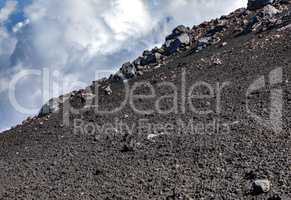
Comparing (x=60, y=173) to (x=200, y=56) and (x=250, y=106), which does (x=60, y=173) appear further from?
(x=200, y=56)

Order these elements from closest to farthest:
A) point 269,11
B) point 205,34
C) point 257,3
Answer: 1. point 269,11
2. point 205,34
3. point 257,3

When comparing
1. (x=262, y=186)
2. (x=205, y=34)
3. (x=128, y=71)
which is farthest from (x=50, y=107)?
(x=262, y=186)

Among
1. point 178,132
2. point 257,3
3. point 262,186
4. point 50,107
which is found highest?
point 257,3

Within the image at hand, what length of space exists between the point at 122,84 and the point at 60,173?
12797mm

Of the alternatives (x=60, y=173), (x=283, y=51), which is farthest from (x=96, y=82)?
(x=60, y=173)

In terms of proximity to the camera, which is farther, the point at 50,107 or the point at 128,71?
the point at 128,71

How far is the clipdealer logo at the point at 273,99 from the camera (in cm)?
2331

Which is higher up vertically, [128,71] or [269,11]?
[269,11]

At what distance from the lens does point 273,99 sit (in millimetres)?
25594

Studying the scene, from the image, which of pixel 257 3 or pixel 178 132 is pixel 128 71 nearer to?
pixel 257 3

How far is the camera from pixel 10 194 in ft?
75.9

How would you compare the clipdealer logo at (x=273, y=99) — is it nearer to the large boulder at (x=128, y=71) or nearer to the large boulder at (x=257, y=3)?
the large boulder at (x=128, y=71)

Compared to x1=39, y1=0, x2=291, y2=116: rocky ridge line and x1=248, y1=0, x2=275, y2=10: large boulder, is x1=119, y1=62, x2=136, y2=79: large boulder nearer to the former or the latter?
x1=39, y1=0, x2=291, y2=116: rocky ridge line

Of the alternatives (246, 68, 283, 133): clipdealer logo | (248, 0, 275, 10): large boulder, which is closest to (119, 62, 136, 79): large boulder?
(248, 0, 275, 10): large boulder
